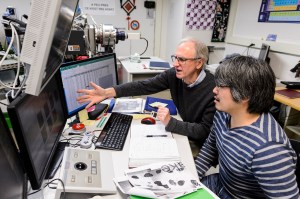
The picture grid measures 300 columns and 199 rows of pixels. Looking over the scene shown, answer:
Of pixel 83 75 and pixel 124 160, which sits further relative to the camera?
pixel 83 75

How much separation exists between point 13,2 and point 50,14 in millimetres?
3562

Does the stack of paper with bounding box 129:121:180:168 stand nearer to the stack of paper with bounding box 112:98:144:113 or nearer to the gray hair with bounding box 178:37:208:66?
the stack of paper with bounding box 112:98:144:113

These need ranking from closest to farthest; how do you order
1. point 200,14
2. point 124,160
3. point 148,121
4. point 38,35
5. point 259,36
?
point 38,35
point 124,160
point 148,121
point 259,36
point 200,14

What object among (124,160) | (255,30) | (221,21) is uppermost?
(221,21)

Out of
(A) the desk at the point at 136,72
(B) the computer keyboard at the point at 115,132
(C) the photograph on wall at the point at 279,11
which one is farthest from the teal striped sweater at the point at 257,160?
(C) the photograph on wall at the point at 279,11

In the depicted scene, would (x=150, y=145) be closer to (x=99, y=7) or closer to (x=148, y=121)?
(x=148, y=121)

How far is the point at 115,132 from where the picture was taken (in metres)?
1.22

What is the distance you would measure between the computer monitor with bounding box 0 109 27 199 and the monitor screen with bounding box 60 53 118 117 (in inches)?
22.1

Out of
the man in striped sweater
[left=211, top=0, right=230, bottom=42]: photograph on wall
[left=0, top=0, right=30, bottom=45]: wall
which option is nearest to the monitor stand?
the man in striped sweater

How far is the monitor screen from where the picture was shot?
119 centimetres

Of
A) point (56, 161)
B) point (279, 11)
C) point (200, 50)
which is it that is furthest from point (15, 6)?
point (279, 11)

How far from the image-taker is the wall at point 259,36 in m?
2.60

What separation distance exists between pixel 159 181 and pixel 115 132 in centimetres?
47

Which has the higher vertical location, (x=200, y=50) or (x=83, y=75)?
(x=200, y=50)
